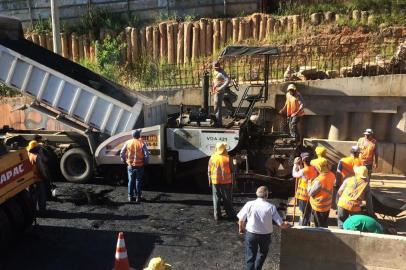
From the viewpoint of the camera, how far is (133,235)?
7891 mm

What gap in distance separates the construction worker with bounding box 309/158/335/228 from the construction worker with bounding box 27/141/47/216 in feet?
16.2

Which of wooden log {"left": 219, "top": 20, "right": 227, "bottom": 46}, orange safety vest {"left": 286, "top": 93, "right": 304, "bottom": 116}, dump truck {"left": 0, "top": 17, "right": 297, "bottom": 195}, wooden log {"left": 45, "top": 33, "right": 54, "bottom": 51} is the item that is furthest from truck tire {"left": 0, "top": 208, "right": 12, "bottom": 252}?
wooden log {"left": 45, "top": 33, "right": 54, "bottom": 51}

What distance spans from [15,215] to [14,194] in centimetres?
38

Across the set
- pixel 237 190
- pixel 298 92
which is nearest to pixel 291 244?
pixel 237 190

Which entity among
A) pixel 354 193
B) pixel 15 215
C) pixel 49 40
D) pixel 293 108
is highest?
pixel 49 40

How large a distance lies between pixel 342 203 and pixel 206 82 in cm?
441

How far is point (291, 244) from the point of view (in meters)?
6.33

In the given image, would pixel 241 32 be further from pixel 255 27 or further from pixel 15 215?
pixel 15 215

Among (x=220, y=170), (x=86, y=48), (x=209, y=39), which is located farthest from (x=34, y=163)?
(x=86, y=48)

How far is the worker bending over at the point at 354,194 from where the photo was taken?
6.90 m

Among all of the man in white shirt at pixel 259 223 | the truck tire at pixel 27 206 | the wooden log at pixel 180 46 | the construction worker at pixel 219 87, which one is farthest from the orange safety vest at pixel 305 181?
the wooden log at pixel 180 46

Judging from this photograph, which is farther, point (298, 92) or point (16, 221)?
point (298, 92)

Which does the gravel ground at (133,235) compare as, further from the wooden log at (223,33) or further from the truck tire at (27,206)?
the wooden log at (223,33)

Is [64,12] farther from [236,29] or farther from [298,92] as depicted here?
[298,92]
